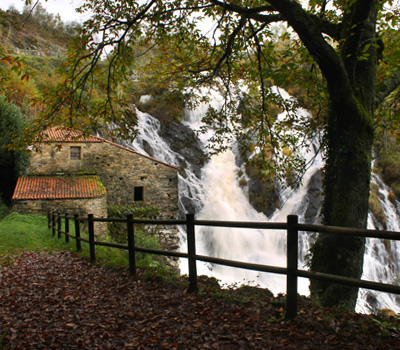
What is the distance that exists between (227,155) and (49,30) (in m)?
41.7

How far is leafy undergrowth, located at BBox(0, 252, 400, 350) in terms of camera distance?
3109 millimetres

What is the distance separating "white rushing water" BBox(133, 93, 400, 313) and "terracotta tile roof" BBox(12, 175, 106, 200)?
526 cm

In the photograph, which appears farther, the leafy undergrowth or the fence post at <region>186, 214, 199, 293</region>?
the fence post at <region>186, 214, 199, 293</region>

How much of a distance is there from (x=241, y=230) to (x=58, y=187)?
10430 millimetres

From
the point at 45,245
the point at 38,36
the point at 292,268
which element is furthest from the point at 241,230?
the point at 38,36

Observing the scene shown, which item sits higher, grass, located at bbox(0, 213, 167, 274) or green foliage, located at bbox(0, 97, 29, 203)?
green foliage, located at bbox(0, 97, 29, 203)

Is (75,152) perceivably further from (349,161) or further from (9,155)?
(349,161)

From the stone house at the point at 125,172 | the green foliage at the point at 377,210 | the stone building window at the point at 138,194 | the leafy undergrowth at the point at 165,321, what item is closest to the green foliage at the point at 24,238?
the leafy undergrowth at the point at 165,321

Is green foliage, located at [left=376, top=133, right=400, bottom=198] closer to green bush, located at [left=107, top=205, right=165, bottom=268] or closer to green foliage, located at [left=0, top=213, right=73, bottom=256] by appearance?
green bush, located at [left=107, top=205, right=165, bottom=268]

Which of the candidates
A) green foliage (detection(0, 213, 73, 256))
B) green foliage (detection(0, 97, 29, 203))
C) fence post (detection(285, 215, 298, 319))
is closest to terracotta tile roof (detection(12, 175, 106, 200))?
green foliage (detection(0, 97, 29, 203))

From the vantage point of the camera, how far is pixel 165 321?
3.85 meters

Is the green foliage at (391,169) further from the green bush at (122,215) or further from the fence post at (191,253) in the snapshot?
the fence post at (191,253)

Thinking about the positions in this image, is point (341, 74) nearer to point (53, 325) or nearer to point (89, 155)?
point (53, 325)

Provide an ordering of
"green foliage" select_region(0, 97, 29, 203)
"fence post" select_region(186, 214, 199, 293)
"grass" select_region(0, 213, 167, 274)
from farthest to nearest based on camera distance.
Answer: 1. "green foliage" select_region(0, 97, 29, 203)
2. "grass" select_region(0, 213, 167, 274)
3. "fence post" select_region(186, 214, 199, 293)
